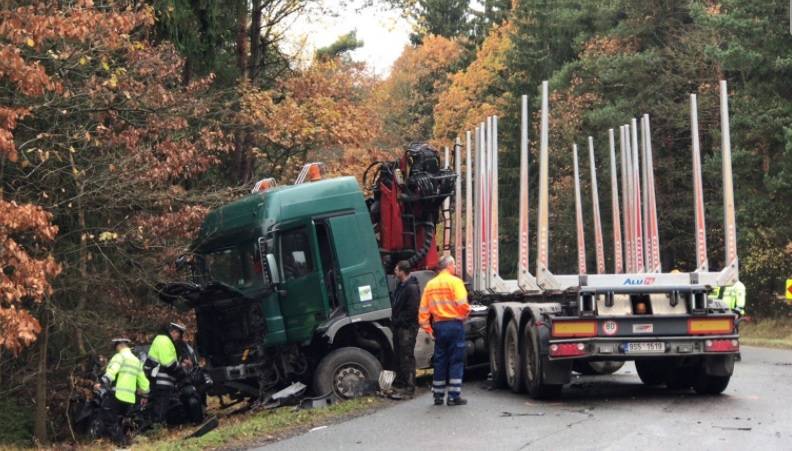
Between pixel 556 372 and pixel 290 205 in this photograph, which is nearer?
pixel 556 372

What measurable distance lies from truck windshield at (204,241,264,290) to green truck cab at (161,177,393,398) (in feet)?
0.05

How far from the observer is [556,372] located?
12805 millimetres

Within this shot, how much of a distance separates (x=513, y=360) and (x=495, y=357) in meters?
0.87

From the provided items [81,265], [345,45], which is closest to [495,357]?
[81,265]

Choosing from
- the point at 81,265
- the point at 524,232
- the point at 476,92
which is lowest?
the point at 81,265

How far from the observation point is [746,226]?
3525cm

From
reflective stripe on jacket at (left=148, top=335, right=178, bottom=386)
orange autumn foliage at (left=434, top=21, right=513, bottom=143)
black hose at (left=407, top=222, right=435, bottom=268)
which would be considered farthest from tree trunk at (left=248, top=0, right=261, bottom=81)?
orange autumn foliage at (left=434, top=21, right=513, bottom=143)

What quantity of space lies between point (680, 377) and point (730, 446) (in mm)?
4797

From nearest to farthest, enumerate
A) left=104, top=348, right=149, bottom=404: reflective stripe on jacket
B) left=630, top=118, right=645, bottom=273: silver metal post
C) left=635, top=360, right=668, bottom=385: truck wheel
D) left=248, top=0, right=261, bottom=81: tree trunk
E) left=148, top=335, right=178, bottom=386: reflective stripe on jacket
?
1. left=635, top=360, right=668, bottom=385: truck wheel
2. left=104, top=348, right=149, bottom=404: reflective stripe on jacket
3. left=630, top=118, right=645, bottom=273: silver metal post
4. left=148, top=335, right=178, bottom=386: reflective stripe on jacket
5. left=248, top=0, right=261, bottom=81: tree trunk

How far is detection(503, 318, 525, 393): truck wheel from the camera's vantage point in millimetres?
13820

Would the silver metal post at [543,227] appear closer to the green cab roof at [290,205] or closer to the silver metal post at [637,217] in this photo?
the silver metal post at [637,217]

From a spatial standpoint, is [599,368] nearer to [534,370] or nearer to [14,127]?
[534,370]

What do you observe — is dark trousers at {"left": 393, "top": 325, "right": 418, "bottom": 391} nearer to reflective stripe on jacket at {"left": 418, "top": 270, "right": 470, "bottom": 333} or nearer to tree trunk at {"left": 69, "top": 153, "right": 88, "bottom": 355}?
reflective stripe on jacket at {"left": 418, "top": 270, "right": 470, "bottom": 333}

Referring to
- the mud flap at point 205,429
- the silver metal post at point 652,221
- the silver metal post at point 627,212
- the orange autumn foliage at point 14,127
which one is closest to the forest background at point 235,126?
the orange autumn foliage at point 14,127
